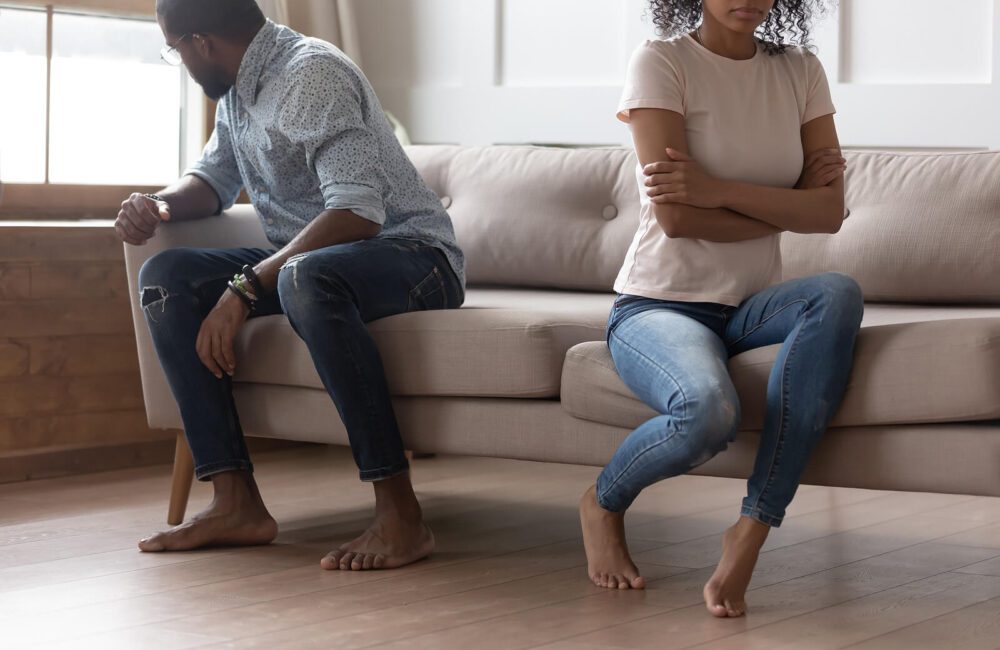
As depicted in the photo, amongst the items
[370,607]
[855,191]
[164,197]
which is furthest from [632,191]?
[370,607]

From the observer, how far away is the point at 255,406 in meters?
2.56

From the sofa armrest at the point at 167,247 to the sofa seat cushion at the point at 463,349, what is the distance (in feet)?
0.86

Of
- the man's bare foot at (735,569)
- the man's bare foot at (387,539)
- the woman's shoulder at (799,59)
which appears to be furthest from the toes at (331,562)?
the woman's shoulder at (799,59)

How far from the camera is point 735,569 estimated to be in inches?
77.5

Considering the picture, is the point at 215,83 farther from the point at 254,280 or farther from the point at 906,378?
the point at 906,378

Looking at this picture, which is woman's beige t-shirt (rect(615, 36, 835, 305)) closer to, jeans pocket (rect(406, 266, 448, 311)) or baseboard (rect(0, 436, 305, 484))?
jeans pocket (rect(406, 266, 448, 311))

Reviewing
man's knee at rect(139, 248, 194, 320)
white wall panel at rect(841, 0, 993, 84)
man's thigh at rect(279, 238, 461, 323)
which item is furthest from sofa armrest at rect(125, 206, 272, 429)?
white wall panel at rect(841, 0, 993, 84)

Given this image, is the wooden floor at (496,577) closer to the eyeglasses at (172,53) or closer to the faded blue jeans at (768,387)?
the faded blue jeans at (768,387)

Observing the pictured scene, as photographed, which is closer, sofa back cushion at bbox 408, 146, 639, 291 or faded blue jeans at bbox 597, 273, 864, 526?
faded blue jeans at bbox 597, 273, 864, 526

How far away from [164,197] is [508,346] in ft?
2.57

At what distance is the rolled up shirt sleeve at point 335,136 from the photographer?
2373mm

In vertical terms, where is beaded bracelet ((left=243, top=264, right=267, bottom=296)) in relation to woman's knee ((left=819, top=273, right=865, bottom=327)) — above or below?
below

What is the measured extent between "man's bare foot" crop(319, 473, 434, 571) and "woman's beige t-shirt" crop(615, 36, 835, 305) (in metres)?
→ 0.52

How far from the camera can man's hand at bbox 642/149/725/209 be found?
202cm
